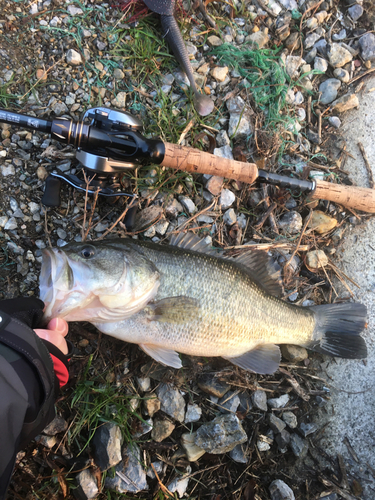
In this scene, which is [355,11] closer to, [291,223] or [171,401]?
[291,223]

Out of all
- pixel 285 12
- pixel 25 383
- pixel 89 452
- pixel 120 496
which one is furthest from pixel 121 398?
pixel 285 12

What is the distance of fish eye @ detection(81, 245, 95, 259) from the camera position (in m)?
2.35

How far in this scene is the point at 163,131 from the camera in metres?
3.25

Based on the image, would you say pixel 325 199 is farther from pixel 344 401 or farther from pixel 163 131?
pixel 344 401

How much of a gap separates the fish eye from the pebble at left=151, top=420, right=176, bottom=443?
1.65 meters

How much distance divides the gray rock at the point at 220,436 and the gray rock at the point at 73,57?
11.8ft

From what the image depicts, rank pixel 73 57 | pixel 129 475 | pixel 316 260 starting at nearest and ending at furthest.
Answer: pixel 129 475
pixel 73 57
pixel 316 260

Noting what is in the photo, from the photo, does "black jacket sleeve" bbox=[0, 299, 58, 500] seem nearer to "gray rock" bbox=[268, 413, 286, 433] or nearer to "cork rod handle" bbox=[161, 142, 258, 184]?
"cork rod handle" bbox=[161, 142, 258, 184]

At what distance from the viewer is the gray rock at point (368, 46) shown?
3.87m

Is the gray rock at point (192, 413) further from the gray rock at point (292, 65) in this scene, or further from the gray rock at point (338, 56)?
the gray rock at point (338, 56)

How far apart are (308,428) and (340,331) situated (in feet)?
3.20

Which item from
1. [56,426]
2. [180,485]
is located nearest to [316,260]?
[180,485]

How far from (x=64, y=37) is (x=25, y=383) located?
310cm

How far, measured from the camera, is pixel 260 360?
114 inches
